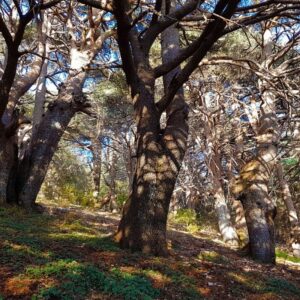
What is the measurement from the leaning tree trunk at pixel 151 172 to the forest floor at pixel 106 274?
272 millimetres

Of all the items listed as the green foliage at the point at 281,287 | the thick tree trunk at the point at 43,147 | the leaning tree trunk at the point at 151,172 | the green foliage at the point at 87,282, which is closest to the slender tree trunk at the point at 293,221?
the green foliage at the point at 281,287

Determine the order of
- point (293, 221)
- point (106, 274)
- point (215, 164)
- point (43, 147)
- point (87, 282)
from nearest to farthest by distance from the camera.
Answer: point (87, 282)
point (106, 274)
point (43, 147)
point (215, 164)
point (293, 221)

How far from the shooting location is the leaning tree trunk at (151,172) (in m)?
5.03

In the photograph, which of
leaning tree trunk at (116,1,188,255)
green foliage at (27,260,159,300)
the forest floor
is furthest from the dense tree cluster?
green foliage at (27,260,159,300)

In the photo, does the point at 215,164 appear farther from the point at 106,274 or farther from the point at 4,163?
the point at 106,274

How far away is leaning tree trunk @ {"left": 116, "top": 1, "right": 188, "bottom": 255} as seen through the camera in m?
5.03

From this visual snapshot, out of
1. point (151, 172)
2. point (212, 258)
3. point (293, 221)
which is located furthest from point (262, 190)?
point (293, 221)

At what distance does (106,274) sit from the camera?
158 inches

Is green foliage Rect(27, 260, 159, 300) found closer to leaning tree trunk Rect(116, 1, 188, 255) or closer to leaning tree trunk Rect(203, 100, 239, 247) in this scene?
leaning tree trunk Rect(116, 1, 188, 255)

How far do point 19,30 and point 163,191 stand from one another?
303 centimetres

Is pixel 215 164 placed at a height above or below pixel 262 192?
above

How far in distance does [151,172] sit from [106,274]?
1.66 m

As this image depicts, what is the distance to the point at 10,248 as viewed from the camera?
14.7 feet

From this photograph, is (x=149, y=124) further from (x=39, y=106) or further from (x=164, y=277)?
(x=39, y=106)
